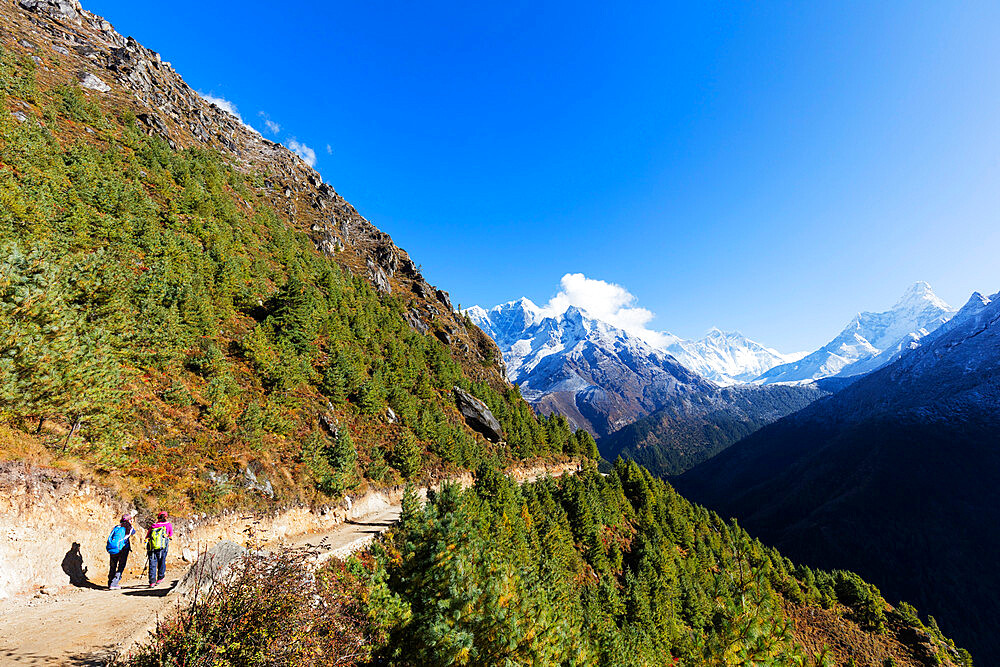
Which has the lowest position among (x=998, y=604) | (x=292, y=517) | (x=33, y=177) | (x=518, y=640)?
(x=998, y=604)

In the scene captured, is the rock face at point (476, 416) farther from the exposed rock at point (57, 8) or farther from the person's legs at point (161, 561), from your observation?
the exposed rock at point (57, 8)

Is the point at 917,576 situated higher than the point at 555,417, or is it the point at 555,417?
the point at 555,417

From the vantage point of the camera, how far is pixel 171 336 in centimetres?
2036

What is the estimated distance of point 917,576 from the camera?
442 feet

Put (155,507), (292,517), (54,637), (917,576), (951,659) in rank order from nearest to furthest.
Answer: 1. (54,637)
2. (155,507)
3. (292,517)
4. (951,659)
5. (917,576)

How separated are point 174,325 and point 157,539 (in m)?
13.1

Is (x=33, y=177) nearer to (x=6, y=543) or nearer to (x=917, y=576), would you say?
(x=6, y=543)

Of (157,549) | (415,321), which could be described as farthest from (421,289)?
(157,549)

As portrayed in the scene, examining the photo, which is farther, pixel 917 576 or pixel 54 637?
pixel 917 576

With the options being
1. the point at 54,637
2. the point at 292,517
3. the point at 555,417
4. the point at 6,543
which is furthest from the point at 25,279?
the point at 555,417

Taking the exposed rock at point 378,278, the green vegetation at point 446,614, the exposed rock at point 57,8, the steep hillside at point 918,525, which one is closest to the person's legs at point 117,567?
the green vegetation at point 446,614

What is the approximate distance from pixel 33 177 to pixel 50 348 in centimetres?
1786

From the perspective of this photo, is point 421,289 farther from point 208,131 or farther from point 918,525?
point 918,525

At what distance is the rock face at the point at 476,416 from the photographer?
169ft
